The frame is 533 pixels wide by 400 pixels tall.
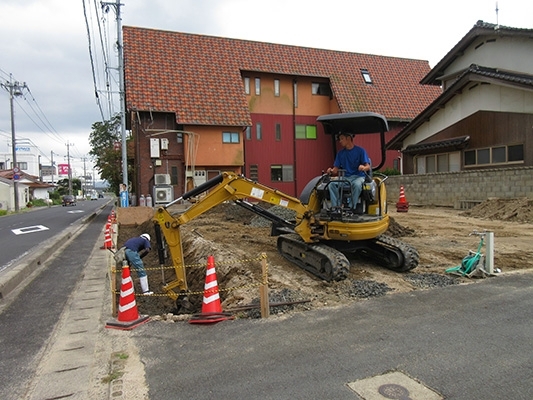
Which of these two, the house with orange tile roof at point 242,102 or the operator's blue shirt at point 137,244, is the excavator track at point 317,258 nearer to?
the operator's blue shirt at point 137,244

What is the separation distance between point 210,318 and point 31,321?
105 inches

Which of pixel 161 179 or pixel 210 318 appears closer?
pixel 210 318

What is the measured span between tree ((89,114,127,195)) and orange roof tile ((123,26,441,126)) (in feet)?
34.8

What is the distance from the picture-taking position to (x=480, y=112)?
59.3ft

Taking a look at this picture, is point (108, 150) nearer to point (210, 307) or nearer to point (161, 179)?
point (161, 179)

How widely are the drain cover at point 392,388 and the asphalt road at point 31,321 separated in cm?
293

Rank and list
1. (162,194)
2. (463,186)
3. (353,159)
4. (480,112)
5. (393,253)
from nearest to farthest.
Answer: (353,159)
(393,253)
(463,186)
(480,112)
(162,194)

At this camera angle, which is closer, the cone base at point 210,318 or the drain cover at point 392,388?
the drain cover at point 392,388

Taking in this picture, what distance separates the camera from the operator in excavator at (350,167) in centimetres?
652

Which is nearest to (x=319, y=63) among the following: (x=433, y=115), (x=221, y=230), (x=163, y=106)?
(x=433, y=115)

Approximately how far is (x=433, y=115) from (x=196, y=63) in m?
14.4

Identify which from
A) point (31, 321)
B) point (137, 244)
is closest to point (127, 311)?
point (31, 321)

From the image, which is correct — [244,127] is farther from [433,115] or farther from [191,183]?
[433,115]

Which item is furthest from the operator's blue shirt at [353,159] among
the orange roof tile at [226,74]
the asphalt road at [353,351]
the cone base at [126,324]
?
the orange roof tile at [226,74]
